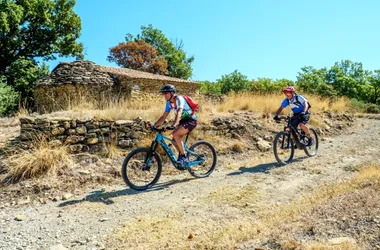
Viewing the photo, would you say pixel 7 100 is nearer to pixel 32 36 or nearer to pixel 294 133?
pixel 32 36

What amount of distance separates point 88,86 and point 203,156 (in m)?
13.0

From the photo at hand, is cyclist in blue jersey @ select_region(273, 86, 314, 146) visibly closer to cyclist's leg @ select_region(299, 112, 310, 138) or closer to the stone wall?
cyclist's leg @ select_region(299, 112, 310, 138)

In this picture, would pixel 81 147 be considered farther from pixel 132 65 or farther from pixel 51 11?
pixel 132 65

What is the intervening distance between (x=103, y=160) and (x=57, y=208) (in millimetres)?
2071

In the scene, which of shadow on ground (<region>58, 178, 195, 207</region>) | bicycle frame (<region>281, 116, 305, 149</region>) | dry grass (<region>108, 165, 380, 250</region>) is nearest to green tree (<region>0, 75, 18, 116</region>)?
shadow on ground (<region>58, 178, 195, 207</region>)

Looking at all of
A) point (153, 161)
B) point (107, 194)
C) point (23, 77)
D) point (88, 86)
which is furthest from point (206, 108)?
point (23, 77)

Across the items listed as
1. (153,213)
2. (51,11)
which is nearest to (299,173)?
(153,213)

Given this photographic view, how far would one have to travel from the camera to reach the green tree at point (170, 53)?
3816cm

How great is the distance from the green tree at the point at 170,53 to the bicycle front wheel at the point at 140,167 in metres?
32.2

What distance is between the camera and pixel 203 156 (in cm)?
668

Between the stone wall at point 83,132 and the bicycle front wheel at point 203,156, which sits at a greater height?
the stone wall at point 83,132

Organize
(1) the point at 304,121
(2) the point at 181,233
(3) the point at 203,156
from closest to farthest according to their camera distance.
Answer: (2) the point at 181,233
(3) the point at 203,156
(1) the point at 304,121

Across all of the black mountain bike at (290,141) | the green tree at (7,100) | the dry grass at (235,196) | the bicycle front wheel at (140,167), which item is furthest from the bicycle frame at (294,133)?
the green tree at (7,100)

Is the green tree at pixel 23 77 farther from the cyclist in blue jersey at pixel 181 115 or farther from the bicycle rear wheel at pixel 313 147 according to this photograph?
the bicycle rear wheel at pixel 313 147
